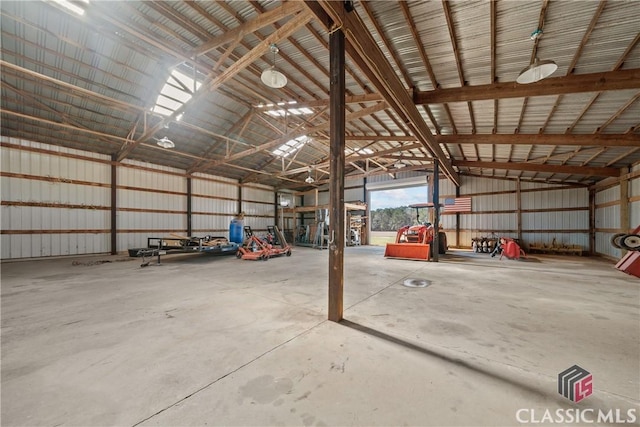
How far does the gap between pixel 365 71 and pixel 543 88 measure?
139 inches

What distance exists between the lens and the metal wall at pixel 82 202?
8594 mm

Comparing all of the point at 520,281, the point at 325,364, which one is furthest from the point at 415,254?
the point at 325,364

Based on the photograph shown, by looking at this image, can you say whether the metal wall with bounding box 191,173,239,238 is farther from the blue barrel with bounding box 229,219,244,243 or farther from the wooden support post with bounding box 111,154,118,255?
the blue barrel with bounding box 229,219,244,243

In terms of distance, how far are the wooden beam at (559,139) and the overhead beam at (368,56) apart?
2273mm

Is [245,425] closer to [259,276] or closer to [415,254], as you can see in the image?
[259,276]

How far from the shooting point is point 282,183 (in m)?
18.2

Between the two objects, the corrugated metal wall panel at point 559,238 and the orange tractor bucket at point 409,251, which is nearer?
the orange tractor bucket at point 409,251

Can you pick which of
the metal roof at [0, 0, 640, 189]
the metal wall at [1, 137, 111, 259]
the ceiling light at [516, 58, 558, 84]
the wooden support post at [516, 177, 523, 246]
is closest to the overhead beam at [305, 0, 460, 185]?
the metal roof at [0, 0, 640, 189]

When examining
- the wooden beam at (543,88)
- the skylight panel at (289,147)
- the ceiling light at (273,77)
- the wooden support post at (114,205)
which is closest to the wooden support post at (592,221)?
the wooden beam at (543,88)

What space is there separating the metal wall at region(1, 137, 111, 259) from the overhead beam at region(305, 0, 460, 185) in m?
12.4

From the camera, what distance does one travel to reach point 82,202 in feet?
32.7

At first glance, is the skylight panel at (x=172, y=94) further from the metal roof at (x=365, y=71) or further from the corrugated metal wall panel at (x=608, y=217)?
the corrugated metal wall panel at (x=608, y=217)

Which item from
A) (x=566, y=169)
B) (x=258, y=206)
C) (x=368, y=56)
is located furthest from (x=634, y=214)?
(x=258, y=206)

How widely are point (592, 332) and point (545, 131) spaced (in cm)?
618
